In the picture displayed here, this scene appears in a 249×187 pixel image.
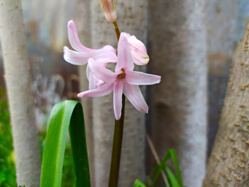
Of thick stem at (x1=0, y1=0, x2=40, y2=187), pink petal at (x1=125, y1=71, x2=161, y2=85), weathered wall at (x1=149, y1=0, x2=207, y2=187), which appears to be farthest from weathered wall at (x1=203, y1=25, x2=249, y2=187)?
thick stem at (x1=0, y1=0, x2=40, y2=187)

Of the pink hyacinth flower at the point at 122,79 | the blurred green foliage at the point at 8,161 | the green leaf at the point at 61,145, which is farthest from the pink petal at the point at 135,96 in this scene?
the blurred green foliage at the point at 8,161

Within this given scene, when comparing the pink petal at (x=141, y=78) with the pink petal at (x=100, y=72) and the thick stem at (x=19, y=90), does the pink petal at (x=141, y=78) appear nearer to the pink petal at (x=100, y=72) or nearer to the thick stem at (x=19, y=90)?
the pink petal at (x=100, y=72)

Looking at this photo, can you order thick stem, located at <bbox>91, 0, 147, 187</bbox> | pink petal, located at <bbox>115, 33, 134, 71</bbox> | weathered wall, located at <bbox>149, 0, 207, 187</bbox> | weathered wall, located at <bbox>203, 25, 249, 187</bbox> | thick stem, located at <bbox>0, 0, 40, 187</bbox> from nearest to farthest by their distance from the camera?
1. pink petal, located at <bbox>115, 33, 134, 71</bbox>
2. weathered wall, located at <bbox>203, 25, 249, 187</bbox>
3. thick stem, located at <bbox>0, 0, 40, 187</bbox>
4. thick stem, located at <bbox>91, 0, 147, 187</bbox>
5. weathered wall, located at <bbox>149, 0, 207, 187</bbox>

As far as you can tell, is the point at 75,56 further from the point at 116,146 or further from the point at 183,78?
the point at 183,78

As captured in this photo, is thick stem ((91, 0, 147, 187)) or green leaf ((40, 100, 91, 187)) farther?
Answer: thick stem ((91, 0, 147, 187))

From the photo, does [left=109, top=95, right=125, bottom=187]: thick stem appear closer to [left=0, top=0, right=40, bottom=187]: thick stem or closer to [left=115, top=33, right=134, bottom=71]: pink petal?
[left=115, top=33, right=134, bottom=71]: pink petal

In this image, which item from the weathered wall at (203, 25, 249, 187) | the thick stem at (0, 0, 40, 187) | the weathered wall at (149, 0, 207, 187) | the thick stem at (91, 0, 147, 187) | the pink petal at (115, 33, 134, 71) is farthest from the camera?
the weathered wall at (149, 0, 207, 187)

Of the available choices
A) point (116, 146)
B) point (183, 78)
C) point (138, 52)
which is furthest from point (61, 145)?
point (183, 78)
